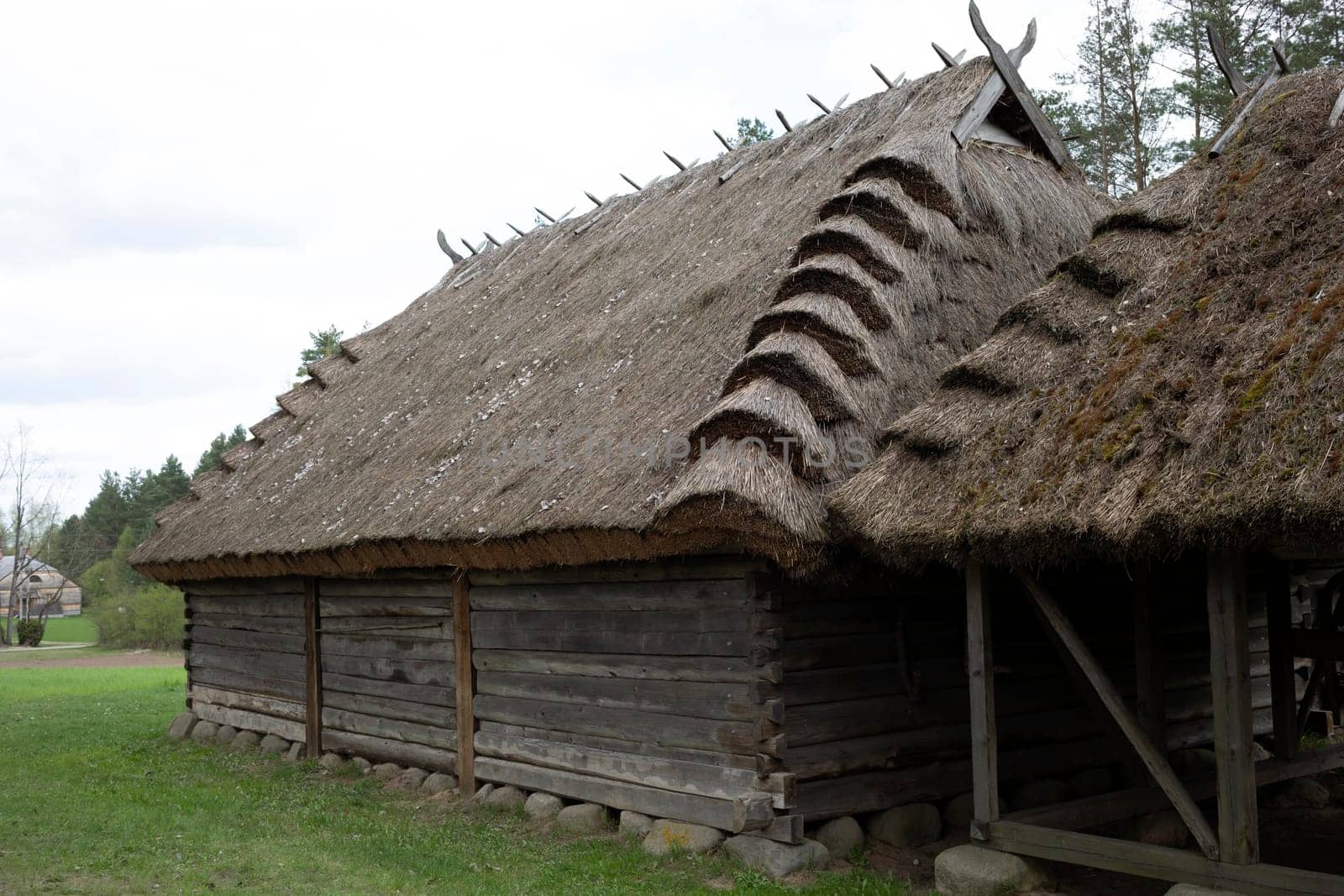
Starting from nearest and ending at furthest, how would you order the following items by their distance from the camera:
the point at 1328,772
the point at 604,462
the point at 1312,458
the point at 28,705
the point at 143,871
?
1. the point at 1312,458
2. the point at 143,871
3. the point at 604,462
4. the point at 1328,772
5. the point at 28,705

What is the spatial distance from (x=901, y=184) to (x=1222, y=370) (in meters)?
3.73

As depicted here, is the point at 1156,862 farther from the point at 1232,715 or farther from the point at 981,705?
the point at 981,705

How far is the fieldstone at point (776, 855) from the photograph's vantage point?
7.45 metres

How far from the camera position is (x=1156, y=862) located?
6.32 metres

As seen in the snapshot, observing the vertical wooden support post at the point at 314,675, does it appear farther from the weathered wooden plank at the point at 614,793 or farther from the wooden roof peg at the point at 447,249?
the wooden roof peg at the point at 447,249

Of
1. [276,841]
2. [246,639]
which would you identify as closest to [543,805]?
[276,841]

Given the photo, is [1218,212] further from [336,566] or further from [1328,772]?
[336,566]

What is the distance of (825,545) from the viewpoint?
7.37 metres

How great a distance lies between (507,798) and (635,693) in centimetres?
180

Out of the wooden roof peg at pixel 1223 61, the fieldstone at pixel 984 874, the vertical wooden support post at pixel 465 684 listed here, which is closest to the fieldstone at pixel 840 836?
the fieldstone at pixel 984 874

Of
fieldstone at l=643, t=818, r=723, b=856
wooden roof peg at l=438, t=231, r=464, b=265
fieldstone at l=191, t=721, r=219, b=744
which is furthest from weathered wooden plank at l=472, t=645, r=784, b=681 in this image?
wooden roof peg at l=438, t=231, r=464, b=265

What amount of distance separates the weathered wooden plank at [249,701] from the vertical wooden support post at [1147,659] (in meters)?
8.92

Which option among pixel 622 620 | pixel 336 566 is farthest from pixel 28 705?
pixel 622 620

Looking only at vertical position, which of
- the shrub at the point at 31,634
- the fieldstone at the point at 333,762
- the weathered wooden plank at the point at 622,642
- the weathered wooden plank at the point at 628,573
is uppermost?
the weathered wooden plank at the point at 628,573
